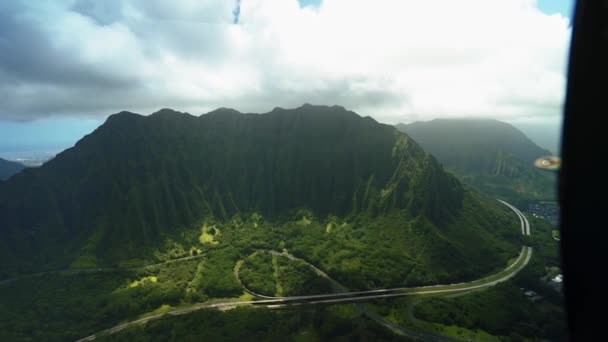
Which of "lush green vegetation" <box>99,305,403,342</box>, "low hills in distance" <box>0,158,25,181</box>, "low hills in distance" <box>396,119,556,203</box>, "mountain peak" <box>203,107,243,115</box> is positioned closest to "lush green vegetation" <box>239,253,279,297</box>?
"lush green vegetation" <box>99,305,403,342</box>

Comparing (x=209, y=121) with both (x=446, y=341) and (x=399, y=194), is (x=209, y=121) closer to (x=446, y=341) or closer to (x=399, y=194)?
(x=399, y=194)

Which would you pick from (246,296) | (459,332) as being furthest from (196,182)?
(459,332)

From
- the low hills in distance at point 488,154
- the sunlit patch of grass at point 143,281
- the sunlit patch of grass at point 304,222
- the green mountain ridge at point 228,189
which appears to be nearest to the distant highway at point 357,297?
the green mountain ridge at point 228,189

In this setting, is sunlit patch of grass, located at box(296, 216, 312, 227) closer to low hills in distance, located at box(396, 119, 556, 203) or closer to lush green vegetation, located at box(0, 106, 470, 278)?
lush green vegetation, located at box(0, 106, 470, 278)

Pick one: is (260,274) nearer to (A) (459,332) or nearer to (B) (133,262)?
(B) (133,262)

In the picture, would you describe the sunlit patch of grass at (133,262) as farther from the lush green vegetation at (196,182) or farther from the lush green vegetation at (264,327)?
the lush green vegetation at (264,327)

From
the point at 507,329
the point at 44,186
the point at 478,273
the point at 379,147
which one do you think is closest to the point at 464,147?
the point at 379,147

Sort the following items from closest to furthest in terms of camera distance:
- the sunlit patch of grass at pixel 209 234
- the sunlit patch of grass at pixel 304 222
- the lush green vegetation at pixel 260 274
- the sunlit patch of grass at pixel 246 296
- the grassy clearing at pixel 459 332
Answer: the grassy clearing at pixel 459 332 < the sunlit patch of grass at pixel 246 296 < the lush green vegetation at pixel 260 274 < the sunlit patch of grass at pixel 209 234 < the sunlit patch of grass at pixel 304 222
